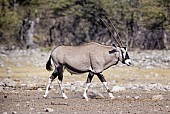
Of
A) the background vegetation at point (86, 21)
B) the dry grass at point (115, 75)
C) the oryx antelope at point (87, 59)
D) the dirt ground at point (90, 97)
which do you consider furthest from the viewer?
the background vegetation at point (86, 21)

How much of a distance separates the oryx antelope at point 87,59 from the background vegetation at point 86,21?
2606 cm

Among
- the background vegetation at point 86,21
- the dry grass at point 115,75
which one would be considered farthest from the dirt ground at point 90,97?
the background vegetation at point 86,21

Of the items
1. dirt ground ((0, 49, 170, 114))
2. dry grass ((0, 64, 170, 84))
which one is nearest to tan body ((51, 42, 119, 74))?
dirt ground ((0, 49, 170, 114))

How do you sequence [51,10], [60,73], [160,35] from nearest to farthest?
1. [60,73]
2. [160,35]
3. [51,10]

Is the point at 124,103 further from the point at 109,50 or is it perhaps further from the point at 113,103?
the point at 109,50

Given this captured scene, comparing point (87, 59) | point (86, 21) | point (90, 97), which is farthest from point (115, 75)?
point (86, 21)

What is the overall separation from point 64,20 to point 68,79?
29208 mm

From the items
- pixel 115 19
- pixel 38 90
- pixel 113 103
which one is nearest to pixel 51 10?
pixel 115 19

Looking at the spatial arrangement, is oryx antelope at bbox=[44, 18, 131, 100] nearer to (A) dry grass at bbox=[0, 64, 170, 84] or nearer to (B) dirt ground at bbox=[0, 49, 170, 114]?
(B) dirt ground at bbox=[0, 49, 170, 114]

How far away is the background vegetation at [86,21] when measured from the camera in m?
43.0

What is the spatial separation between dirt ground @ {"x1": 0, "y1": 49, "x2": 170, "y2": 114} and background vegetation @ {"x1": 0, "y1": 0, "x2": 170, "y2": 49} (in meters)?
18.3

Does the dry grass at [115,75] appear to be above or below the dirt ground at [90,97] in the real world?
below

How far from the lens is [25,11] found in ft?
152

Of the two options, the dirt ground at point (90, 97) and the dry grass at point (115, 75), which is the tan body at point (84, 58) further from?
the dry grass at point (115, 75)
